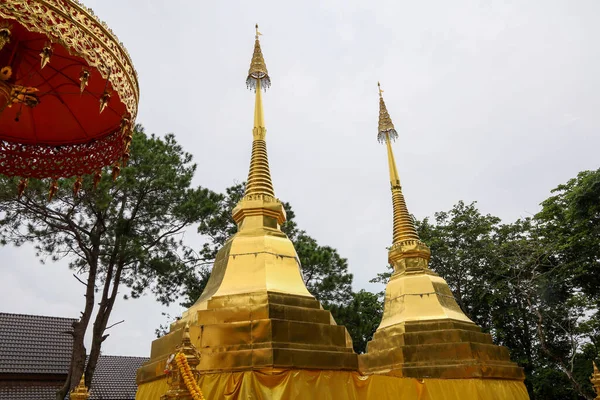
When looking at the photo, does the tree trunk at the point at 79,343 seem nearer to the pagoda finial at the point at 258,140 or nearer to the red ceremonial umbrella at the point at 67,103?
the pagoda finial at the point at 258,140

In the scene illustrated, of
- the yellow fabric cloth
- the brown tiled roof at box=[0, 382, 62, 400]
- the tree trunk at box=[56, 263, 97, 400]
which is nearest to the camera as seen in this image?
the yellow fabric cloth

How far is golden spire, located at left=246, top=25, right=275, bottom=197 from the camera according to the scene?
1086 cm

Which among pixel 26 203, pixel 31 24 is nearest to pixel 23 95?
pixel 31 24

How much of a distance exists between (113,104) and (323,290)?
12.5m

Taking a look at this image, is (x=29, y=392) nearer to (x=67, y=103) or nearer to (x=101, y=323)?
(x=101, y=323)

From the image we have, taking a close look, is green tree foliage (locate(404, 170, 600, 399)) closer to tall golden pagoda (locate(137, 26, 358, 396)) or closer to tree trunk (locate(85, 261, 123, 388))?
tall golden pagoda (locate(137, 26, 358, 396))

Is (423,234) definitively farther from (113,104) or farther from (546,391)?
(113,104)

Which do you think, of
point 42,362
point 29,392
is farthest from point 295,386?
point 42,362

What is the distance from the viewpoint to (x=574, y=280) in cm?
2002

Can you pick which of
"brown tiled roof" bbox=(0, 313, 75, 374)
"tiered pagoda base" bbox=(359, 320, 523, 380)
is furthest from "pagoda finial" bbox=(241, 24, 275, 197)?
"brown tiled roof" bbox=(0, 313, 75, 374)

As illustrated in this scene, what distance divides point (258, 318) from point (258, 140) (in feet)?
16.9

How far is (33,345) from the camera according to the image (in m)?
18.9

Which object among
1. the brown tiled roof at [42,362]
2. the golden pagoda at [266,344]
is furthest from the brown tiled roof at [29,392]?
the golden pagoda at [266,344]

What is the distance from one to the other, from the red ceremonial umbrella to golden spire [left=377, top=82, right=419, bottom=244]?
10.0 meters
